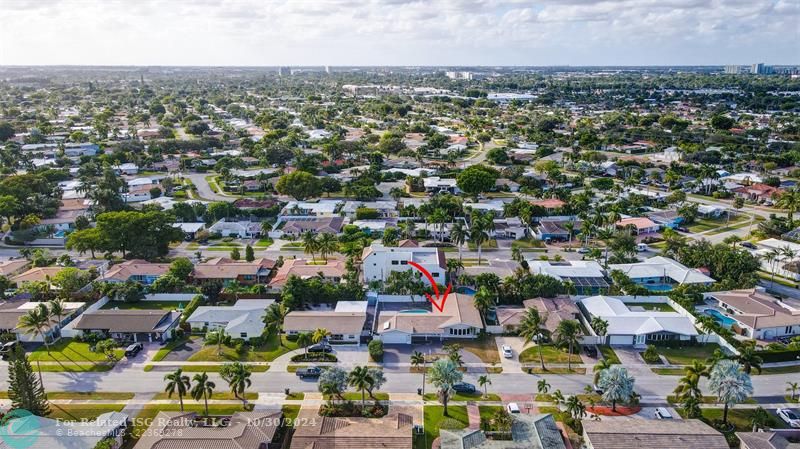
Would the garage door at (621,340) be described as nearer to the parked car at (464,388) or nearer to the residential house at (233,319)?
the parked car at (464,388)

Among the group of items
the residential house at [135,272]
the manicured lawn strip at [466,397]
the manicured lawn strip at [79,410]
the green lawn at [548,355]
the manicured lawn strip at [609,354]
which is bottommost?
the manicured lawn strip at [79,410]

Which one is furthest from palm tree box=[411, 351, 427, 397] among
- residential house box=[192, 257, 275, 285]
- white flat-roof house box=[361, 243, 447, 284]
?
residential house box=[192, 257, 275, 285]

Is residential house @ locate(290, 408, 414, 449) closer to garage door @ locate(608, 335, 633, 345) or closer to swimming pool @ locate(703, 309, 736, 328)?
garage door @ locate(608, 335, 633, 345)

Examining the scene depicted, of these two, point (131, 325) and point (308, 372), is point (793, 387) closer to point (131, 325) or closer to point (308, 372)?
point (308, 372)

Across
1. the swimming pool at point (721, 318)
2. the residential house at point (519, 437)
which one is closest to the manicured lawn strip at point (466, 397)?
the residential house at point (519, 437)

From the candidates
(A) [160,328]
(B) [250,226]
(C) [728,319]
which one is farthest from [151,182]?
(C) [728,319]

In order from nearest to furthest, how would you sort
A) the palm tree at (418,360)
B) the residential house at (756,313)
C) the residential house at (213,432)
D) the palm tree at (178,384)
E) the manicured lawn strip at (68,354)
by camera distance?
1. the residential house at (213,432)
2. the palm tree at (178,384)
3. the palm tree at (418,360)
4. the manicured lawn strip at (68,354)
5. the residential house at (756,313)
